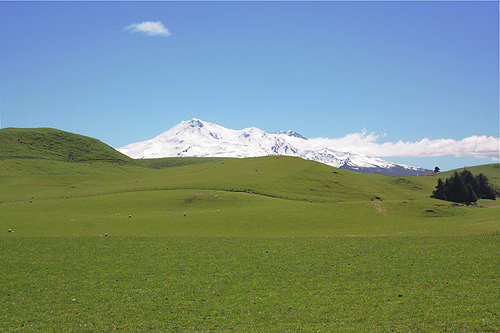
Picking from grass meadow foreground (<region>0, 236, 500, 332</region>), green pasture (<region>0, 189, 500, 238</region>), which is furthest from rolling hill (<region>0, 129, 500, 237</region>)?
grass meadow foreground (<region>0, 236, 500, 332</region>)

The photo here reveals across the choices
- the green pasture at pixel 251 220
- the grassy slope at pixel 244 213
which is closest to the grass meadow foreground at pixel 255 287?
the green pasture at pixel 251 220

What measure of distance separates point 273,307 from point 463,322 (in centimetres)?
944

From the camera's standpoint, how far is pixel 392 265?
2761cm

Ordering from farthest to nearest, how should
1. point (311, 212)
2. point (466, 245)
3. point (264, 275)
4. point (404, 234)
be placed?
1. point (311, 212)
2. point (404, 234)
3. point (466, 245)
4. point (264, 275)

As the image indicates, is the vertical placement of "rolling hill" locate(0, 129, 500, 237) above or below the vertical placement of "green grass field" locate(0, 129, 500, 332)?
above

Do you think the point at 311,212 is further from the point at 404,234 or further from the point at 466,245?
the point at 466,245

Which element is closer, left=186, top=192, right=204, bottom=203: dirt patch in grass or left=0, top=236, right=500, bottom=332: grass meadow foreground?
left=0, top=236, right=500, bottom=332: grass meadow foreground

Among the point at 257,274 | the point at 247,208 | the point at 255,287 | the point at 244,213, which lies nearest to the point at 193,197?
the point at 247,208

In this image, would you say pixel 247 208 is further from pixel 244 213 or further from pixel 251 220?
pixel 251 220

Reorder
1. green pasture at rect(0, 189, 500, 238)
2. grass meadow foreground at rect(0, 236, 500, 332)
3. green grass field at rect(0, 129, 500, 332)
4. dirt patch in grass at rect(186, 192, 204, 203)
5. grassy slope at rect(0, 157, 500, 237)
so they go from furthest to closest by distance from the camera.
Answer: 1. dirt patch in grass at rect(186, 192, 204, 203)
2. grassy slope at rect(0, 157, 500, 237)
3. green pasture at rect(0, 189, 500, 238)
4. green grass field at rect(0, 129, 500, 332)
5. grass meadow foreground at rect(0, 236, 500, 332)

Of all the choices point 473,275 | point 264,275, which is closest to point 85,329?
point 264,275

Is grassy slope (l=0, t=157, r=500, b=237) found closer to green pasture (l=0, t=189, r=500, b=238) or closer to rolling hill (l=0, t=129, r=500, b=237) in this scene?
green pasture (l=0, t=189, r=500, b=238)

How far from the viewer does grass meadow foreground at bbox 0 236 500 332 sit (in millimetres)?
17641

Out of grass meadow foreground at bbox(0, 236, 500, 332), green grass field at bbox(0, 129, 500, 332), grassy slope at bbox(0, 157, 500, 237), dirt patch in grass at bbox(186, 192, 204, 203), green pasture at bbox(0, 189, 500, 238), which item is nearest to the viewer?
grass meadow foreground at bbox(0, 236, 500, 332)
